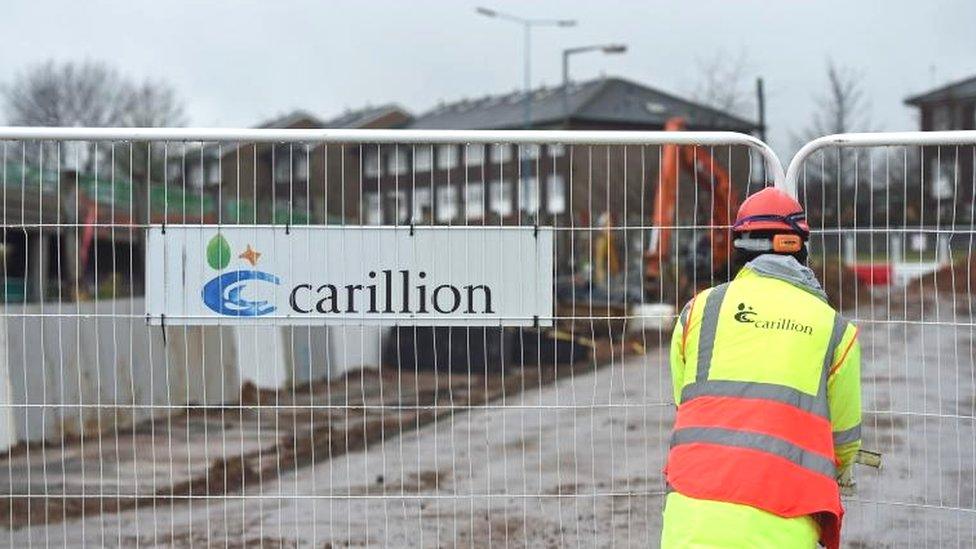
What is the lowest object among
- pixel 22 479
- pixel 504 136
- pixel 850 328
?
pixel 22 479

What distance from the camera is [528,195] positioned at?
5.28 meters

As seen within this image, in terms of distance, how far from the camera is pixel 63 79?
157 feet

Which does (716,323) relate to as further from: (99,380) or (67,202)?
(67,202)

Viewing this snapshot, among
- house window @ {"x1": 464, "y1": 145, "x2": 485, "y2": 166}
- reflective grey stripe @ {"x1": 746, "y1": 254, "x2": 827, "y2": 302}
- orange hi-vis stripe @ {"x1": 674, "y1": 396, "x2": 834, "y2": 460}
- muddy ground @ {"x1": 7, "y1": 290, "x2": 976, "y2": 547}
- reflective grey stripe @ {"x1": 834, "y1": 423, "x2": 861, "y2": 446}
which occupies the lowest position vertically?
muddy ground @ {"x1": 7, "y1": 290, "x2": 976, "y2": 547}

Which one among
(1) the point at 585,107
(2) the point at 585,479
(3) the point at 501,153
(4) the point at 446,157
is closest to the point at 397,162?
(4) the point at 446,157

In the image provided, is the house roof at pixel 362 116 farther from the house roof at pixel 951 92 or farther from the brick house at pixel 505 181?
the brick house at pixel 505 181

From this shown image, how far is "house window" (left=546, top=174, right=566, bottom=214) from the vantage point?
5672mm

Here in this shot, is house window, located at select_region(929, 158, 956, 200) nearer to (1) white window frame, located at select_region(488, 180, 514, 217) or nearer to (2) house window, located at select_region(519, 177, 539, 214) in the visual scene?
(2) house window, located at select_region(519, 177, 539, 214)

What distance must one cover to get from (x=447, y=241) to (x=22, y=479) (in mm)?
5448

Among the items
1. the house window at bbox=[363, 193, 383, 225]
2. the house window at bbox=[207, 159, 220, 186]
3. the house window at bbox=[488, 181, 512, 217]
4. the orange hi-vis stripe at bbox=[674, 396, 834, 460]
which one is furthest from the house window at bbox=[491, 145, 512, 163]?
the orange hi-vis stripe at bbox=[674, 396, 834, 460]

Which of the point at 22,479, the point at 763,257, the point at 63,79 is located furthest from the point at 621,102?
the point at 763,257

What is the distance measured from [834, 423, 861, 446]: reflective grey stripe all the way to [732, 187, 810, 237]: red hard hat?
582 millimetres

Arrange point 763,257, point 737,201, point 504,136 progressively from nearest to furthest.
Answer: point 763,257, point 504,136, point 737,201

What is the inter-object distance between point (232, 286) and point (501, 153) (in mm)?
1331
